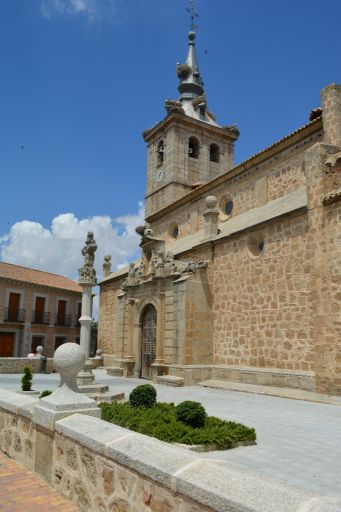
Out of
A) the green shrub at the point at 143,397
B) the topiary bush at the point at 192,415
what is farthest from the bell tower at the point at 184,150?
the topiary bush at the point at 192,415

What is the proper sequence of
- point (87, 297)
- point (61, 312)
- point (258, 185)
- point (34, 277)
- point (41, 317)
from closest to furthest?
point (87, 297)
point (258, 185)
point (41, 317)
point (34, 277)
point (61, 312)

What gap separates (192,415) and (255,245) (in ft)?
26.7

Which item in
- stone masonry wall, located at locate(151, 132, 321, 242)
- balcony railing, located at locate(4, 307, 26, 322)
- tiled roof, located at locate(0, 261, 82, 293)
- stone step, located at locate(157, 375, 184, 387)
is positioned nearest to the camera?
stone step, located at locate(157, 375, 184, 387)

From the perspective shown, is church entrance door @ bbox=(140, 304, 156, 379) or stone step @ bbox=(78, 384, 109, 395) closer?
stone step @ bbox=(78, 384, 109, 395)

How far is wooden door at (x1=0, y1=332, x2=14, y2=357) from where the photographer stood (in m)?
29.4

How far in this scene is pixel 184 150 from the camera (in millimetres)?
26500

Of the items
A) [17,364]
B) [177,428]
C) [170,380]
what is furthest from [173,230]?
[177,428]

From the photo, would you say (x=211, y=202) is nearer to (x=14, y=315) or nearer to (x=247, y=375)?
(x=247, y=375)

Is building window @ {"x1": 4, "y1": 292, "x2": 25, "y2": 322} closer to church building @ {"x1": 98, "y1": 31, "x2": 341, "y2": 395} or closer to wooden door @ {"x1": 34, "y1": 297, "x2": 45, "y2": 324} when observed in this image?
wooden door @ {"x1": 34, "y1": 297, "x2": 45, "y2": 324}

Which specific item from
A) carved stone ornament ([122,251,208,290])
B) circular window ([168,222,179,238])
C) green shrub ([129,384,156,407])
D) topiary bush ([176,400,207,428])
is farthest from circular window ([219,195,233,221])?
topiary bush ([176,400,207,428])

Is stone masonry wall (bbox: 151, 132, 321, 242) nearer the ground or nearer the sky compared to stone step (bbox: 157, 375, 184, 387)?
nearer the sky

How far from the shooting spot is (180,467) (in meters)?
2.62

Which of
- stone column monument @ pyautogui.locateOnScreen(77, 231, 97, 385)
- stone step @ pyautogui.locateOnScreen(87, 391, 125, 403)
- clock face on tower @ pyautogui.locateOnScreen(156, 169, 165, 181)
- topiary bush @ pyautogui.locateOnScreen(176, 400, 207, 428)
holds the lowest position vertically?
stone step @ pyautogui.locateOnScreen(87, 391, 125, 403)

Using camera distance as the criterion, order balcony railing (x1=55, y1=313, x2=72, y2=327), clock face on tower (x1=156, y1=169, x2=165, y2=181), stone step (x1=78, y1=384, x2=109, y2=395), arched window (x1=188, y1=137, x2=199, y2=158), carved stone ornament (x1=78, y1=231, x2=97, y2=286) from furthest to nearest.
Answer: balcony railing (x1=55, y1=313, x2=72, y2=327), clock face on tower (x1=156, y1=169, x2=165, y2=181), arched window (x1=188, y1=137, x2=199, y2=158), carved stone ornament (x1=78, y1=231, x2=97, y2=286), stone step (x1=78, y1=384, x2=109, y2=395)
